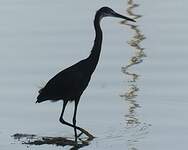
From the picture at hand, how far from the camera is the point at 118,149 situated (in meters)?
8.84

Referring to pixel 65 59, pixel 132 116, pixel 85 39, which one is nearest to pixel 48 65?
pixel 65 59

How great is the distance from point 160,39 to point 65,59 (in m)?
1.52

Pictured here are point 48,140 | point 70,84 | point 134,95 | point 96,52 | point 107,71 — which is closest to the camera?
point 48,140

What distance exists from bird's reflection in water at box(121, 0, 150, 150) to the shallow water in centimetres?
1

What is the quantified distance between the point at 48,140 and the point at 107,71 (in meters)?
2.45

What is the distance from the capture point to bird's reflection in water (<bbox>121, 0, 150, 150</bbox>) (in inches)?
369

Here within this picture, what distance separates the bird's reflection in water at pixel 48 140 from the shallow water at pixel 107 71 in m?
0.09

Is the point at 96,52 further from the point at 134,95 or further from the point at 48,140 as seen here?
the point at 134,95

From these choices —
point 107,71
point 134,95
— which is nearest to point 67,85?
point 134,95

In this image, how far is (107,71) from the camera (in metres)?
11.6

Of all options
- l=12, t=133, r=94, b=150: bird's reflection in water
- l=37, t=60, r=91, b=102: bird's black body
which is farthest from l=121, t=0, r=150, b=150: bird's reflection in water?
l=37, t=60, r=91, b=102: bird's black body

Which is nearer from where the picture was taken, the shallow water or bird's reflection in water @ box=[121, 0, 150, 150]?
bird's reflection in water @ box=[121, 0, 150, 150]

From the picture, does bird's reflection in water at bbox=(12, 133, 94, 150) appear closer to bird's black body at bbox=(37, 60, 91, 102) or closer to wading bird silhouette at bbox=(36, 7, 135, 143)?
wading bird silhouette at bbox=(36, 7, 135, 143)

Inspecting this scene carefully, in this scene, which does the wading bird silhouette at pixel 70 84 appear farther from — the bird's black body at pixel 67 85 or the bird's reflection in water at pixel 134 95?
the bird's reflection in water at pixel 134 95
